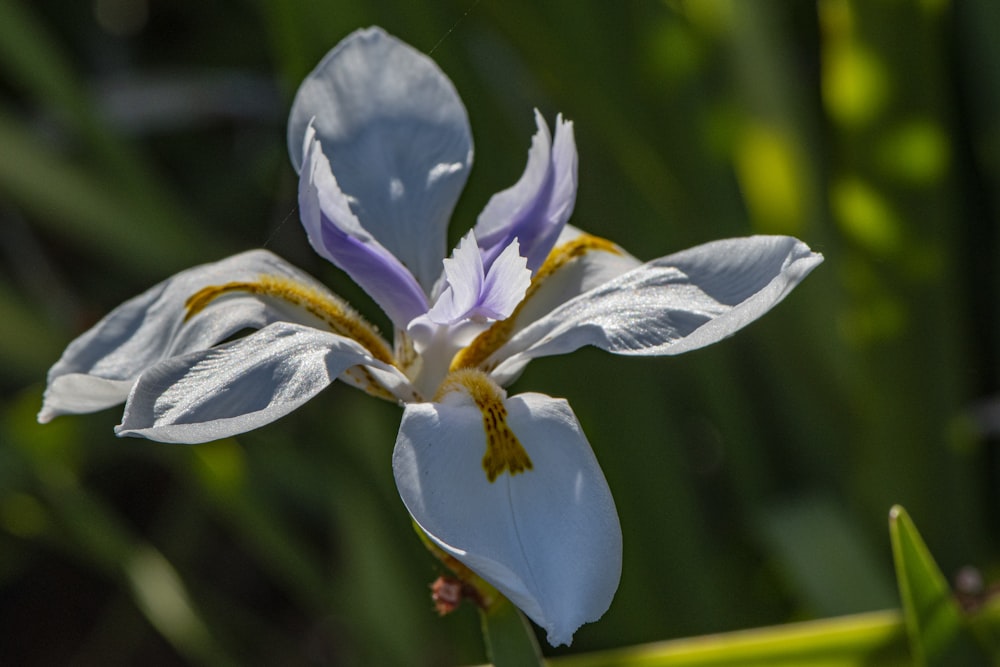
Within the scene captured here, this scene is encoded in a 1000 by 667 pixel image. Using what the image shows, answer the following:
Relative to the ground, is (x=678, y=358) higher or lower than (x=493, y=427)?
lower

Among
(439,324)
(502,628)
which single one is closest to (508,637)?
(502,628)

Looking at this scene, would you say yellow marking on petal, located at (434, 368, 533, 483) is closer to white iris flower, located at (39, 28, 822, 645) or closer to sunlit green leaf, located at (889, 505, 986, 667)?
white iris flower, located at (39, 28, 822, 645)

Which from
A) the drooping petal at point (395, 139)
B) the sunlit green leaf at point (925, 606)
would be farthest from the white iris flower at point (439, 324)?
the sunlit green leaf at point (925, 606)

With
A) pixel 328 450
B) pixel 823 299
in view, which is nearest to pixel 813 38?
pixel 823 299

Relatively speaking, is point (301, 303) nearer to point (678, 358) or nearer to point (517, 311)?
point (517, 311)

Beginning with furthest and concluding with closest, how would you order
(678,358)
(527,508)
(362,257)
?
(678,358) < (362,257) < (527,508)

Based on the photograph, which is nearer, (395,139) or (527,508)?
(527,508)

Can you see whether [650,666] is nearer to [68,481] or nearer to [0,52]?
[68,481]

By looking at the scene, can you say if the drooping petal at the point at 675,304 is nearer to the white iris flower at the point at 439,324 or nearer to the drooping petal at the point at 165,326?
the white iris flower at the point at 439,324
